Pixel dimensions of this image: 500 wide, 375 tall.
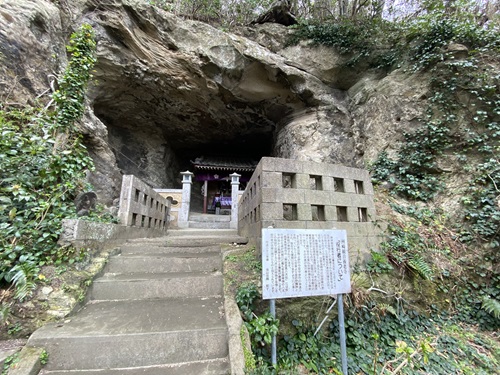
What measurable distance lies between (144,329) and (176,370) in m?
0.54

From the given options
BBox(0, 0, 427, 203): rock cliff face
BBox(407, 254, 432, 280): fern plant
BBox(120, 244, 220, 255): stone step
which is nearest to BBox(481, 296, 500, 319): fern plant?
BBox(407, 254, 432, 280): fern plant

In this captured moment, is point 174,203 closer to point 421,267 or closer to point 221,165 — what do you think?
point 221,165

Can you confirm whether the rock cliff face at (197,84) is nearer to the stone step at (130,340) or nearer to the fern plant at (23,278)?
the fern plant at (23,278)

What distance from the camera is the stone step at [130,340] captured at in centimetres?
196

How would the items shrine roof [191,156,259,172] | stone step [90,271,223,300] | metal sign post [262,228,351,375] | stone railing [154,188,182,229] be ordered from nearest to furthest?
metal sign post [262,228,351,375], stone step [90,271,223,300], stone railing [154,188,182,229], shrine roof [191,156,259,172]

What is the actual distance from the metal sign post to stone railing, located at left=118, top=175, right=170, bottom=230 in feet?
12.1

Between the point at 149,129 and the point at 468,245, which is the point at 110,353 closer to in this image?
the point at 468,245

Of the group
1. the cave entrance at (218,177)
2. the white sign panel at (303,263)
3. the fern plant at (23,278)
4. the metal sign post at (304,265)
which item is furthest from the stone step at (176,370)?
the cave entrance at (218,177)

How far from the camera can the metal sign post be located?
219cm

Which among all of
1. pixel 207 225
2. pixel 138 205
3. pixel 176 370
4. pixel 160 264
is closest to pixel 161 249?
pixel 160 264

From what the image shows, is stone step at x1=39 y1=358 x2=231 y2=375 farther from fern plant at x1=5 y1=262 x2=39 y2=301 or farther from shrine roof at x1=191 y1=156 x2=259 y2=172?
shrine roof at x1=191 y1=156 x2=259 y2=172

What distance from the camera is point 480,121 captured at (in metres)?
5.62

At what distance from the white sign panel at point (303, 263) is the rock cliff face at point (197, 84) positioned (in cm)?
612

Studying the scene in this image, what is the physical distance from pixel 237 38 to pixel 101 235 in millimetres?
8968
